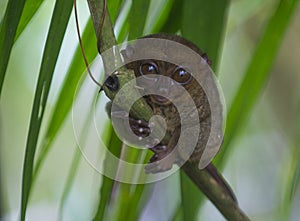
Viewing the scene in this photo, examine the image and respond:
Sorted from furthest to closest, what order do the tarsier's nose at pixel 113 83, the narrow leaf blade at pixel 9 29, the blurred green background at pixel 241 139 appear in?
the blurred green background at pixel 241 139 → the narrow leaf blade at pixel 9 29 → the tarsier's nose at pixel 113 83

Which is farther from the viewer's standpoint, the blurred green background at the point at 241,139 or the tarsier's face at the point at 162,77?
the blurred green background at the point at 241,139

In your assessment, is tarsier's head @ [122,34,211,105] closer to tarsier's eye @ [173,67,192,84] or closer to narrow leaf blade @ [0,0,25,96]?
tarsier's eye @ [173,67,192,84]

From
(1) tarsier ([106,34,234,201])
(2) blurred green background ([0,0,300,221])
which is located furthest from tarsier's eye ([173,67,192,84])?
(2) blurred green background ([0,0,300,221])

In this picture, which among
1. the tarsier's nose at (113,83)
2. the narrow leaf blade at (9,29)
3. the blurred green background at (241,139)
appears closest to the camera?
the tarsier's nose at (113,83)

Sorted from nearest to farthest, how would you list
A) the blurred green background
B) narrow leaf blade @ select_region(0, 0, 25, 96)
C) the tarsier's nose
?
the tarsier's nose
narrow leaf blade @ select_region(0, 0, 25, 96)
the blurred green background

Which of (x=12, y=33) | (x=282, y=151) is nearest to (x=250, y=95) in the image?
(x=12, y=33)

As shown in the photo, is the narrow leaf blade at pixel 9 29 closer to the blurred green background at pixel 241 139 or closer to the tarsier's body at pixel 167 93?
the tarsier's body at pixel 167 93

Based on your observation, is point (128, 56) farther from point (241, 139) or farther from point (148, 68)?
point (241, 139)

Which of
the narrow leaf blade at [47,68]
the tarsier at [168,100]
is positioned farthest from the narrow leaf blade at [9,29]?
the tarsier at [168,100]

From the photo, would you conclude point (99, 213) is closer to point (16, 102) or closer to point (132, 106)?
point (132, 106)
